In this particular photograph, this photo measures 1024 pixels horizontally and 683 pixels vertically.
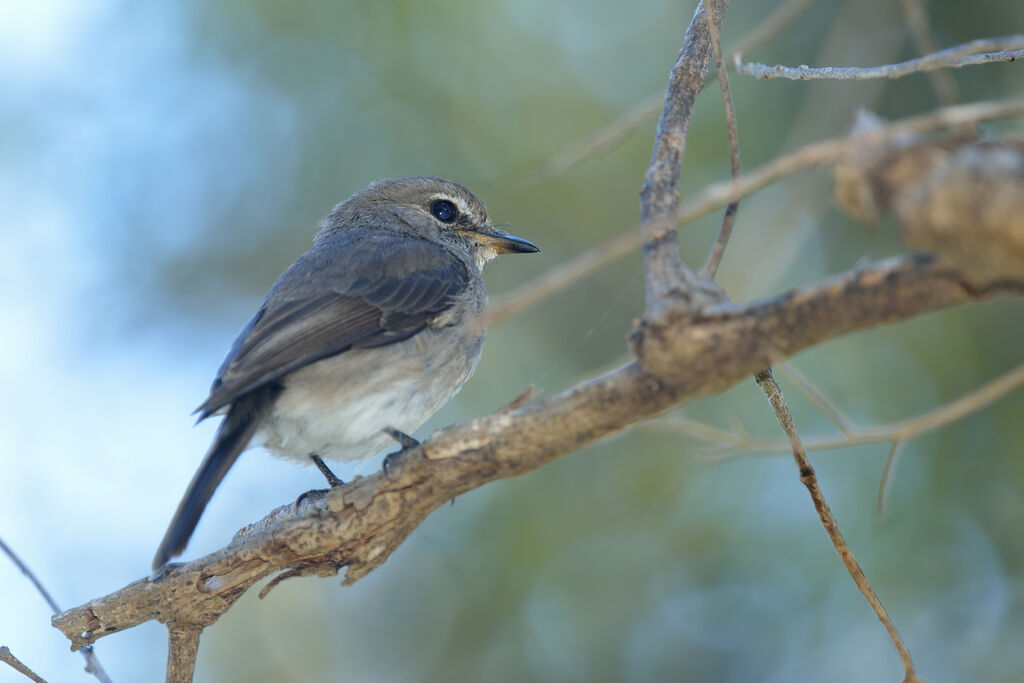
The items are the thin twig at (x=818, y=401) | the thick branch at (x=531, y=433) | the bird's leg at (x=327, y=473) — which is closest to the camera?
the thick branch at (x=531, y=433)

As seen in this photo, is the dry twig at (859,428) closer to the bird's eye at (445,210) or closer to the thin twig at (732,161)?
the thin twig at (732,161)

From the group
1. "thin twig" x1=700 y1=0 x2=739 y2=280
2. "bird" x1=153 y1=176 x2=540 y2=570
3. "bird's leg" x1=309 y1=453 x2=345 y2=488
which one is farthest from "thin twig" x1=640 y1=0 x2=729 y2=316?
"bird's leg" x1=309 y1=453 x2=345 y2=488

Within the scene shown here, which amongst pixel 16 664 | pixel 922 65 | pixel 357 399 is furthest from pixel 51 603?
pixel 922 65

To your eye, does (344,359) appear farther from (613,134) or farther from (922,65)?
(922,65)

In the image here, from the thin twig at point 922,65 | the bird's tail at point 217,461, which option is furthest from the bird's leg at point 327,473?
the thin twig at point 922,65

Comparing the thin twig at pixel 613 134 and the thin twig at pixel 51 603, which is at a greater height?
the thin twig at pixel 613 134

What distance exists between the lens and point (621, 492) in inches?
255

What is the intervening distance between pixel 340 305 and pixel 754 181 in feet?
9.98

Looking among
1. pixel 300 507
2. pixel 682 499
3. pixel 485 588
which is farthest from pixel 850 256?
pixel 300 507

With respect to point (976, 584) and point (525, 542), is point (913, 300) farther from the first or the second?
point (525, 542)

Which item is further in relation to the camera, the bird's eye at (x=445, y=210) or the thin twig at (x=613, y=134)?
the bird's eye at (x=445, y=210)

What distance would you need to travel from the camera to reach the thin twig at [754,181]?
5.83ft

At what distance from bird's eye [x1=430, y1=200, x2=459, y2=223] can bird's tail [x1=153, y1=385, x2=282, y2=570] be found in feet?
6.79

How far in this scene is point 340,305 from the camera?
462cm
